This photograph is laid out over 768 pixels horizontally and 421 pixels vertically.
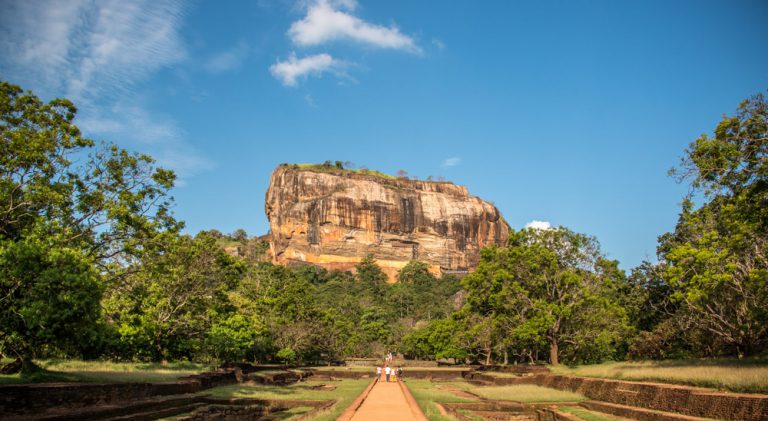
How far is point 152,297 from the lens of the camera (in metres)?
23.1

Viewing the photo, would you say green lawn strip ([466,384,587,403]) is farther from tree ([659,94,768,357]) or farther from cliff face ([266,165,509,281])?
cliff face ([266,165,509,281])

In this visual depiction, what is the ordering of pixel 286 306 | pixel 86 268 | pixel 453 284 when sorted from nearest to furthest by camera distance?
1. pixel 86 268
2. pixel 286 306
3. pixel 453 284

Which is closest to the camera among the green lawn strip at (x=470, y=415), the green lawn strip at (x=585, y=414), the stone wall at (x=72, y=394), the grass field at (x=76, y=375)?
the stone wall at (x=72, y=394)

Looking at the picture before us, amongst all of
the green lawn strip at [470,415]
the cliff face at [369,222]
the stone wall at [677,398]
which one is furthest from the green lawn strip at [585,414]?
the cliff face at [369,222]

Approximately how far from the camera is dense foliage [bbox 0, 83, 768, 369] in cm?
1339

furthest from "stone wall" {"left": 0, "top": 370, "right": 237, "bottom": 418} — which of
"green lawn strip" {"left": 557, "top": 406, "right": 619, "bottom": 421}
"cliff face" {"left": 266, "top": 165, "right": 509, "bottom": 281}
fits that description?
"cliff face" {"left": 266, "top": 165, "right": 509, "bottom": 281}

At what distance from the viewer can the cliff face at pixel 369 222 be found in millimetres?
115125

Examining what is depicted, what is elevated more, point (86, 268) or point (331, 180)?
point (331, 180)

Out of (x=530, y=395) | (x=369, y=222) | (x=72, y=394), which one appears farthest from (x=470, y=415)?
(x=369, y=222)

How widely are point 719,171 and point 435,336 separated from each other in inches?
1446

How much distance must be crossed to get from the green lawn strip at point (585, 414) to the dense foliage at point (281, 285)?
674 cm

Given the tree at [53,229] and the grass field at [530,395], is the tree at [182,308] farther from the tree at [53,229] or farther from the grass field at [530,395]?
the grass field at [530,395]

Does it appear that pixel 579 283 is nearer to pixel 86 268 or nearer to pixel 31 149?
pixel 86 268

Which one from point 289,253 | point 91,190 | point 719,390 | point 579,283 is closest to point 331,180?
point 289,253
